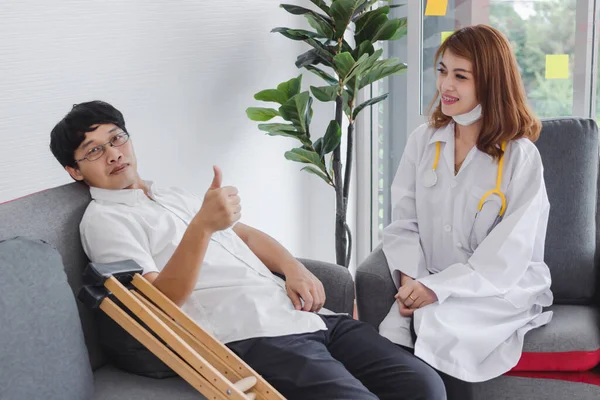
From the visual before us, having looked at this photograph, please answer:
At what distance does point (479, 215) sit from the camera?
7.75 feet

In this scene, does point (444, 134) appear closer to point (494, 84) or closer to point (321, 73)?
point (494, 84)

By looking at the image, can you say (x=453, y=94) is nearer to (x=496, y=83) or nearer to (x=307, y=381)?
(x=496, y=83)

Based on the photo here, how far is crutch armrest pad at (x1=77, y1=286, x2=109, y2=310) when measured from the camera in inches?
67.1

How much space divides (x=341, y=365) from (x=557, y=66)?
220 centimetres

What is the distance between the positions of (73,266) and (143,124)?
82cm

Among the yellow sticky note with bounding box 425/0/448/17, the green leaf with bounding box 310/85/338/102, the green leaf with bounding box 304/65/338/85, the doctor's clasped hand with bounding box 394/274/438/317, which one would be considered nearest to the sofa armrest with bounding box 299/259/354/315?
the doctor's clasped hand with bounding box 394/274/438/317

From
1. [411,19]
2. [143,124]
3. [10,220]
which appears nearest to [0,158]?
[10,220]

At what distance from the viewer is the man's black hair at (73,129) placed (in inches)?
80.1

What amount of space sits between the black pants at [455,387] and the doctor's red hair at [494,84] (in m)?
0.65

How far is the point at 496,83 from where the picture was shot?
237cm

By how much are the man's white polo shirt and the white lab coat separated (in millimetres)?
385

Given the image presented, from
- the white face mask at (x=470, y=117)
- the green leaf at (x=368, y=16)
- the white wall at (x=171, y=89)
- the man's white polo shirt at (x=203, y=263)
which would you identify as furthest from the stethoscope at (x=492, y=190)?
the white wall at (x=171, y=89)

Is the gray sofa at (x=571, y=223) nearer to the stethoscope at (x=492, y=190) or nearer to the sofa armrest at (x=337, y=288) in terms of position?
the sofa armrest at (x=337, y=288)

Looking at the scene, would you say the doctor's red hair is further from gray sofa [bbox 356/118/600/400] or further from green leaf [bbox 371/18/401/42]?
green leaf [bbox 371/18/401/42]
